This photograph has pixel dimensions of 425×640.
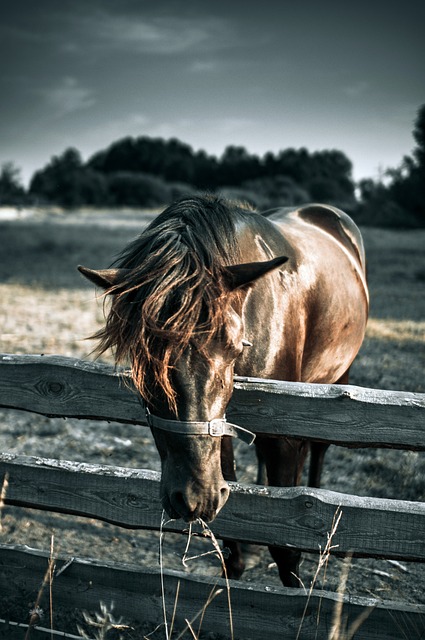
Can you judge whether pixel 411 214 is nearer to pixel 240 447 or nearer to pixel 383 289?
pixel 383 289

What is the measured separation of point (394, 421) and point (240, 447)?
3.02m

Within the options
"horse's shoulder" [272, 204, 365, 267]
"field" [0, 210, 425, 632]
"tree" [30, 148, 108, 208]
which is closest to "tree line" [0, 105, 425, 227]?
"tree" [30, 148, 108, 208]

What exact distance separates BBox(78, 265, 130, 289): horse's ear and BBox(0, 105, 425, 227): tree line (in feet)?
55.3

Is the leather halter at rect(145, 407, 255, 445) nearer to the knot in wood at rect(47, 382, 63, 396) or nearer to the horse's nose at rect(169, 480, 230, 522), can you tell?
the horse's nose at rect(169, 480, 230, 522)

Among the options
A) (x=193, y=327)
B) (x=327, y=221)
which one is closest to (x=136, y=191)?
(x=327, y=221)

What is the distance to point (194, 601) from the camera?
2395 millimetres

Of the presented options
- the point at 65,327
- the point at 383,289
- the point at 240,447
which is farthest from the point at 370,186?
the point at 240,447

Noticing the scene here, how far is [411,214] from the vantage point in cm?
3481

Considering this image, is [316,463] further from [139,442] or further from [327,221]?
[327,221]

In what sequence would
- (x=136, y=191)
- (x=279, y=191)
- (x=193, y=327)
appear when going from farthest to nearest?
(x=136, y=191) → (x=279, y=191) → (x=193, y=327)

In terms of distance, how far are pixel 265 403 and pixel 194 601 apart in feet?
3.20

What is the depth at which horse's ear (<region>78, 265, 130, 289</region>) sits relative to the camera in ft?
6.35

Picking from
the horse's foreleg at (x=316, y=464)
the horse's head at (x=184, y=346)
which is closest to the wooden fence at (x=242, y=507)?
the horse's head at (x=184, y=346)

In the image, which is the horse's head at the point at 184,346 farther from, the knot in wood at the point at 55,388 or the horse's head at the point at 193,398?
the knot in wood at the point at 55,388
